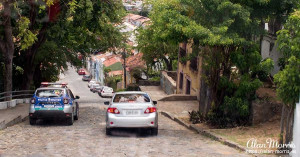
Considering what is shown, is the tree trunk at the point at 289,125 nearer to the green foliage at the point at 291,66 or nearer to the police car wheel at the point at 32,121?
the green foliage at the point at 291,66

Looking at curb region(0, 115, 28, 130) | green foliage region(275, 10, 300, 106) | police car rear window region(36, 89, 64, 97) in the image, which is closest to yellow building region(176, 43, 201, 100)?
curb region(0, 115, 28, 130)

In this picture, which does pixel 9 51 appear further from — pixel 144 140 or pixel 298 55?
pixel 298 55

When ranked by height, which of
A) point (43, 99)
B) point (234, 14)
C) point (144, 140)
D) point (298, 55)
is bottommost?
point (144, 140)

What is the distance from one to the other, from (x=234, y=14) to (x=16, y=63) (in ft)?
60.4

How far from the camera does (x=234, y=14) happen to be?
15.1 meters

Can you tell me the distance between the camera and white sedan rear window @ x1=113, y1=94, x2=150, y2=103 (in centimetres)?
1466

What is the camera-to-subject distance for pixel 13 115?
61.6ft

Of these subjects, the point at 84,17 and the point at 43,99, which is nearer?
the point at 43,99

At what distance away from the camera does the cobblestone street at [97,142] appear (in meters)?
11.7

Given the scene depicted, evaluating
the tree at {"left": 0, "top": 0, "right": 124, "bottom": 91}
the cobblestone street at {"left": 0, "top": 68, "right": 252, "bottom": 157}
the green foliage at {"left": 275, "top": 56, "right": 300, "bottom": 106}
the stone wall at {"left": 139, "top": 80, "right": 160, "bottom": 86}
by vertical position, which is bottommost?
the cobblestone street at {"left": 0, "top": 68, "right": 252, "bottom": 157}

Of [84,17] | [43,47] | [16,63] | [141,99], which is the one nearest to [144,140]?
[141,99]

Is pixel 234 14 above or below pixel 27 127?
above

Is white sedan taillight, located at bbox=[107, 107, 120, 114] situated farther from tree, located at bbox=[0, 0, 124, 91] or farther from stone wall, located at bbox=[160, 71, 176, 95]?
stone wall, located at bbox=[160, 71, 176, 95]

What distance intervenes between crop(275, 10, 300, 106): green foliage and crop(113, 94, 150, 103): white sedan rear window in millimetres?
4848
